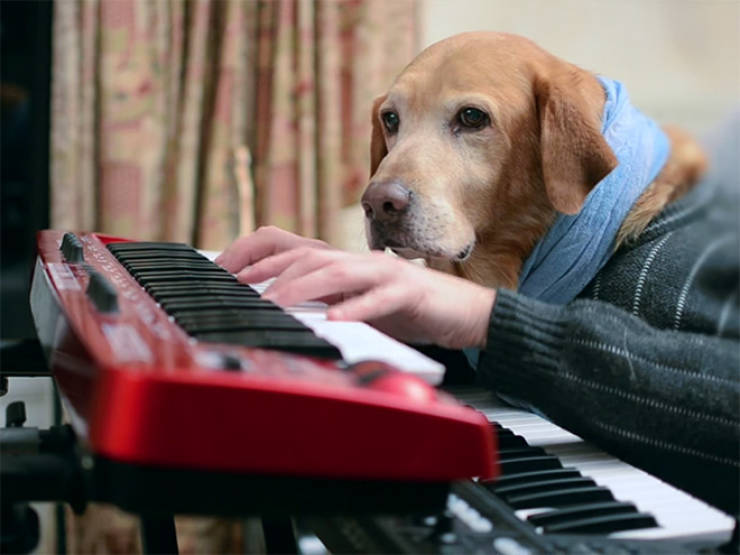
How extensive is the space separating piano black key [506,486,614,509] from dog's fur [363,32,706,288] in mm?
650

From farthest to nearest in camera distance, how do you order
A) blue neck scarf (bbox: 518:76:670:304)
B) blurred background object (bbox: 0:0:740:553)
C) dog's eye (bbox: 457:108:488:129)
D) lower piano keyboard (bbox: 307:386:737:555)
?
1. blurred background object (bbox: 0:0:740:553)
2. dog's eye (bbox: 457:108:488:129)
3. blue neck scarf (bbox: 518:76:670:304)
4. lower piano keyboard (bbox: 307:386:737:555)

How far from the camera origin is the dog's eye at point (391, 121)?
58.6 inches

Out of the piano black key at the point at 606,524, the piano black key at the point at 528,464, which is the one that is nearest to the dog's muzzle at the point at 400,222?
the piano black key at the point at 528,464

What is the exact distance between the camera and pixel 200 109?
2.28m

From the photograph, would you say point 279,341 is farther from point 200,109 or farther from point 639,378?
point 200,109

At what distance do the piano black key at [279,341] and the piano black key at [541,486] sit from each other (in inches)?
6.3

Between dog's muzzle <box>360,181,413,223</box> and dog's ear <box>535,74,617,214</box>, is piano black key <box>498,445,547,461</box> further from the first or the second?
dog's muzzle <box>360,181,413,223</box>

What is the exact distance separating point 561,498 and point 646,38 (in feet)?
4.68

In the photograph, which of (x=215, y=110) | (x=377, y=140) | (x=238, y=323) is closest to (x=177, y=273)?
(x=238, y=323)

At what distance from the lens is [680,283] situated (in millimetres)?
902

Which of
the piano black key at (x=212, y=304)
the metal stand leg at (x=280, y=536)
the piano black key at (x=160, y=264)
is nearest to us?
the piano black key at (x=212, y=304)

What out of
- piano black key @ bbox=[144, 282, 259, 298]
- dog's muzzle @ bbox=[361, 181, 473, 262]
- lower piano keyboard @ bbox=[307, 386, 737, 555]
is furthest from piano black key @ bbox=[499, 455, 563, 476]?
dog's muzzle @ bbox=[361, 181, 473, 262]

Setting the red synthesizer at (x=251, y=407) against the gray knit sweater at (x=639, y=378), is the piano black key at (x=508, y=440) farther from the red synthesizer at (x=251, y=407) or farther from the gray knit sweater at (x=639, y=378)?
the red synthesizer at (x=251, y=407)

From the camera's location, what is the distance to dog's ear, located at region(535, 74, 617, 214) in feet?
3.83
